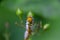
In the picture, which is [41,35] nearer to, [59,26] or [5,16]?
[59,26]

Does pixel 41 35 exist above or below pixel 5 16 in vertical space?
below

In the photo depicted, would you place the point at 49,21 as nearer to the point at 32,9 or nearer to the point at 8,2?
the point at 32,9

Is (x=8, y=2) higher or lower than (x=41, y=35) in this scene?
higher

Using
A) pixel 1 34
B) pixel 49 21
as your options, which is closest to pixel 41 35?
pixel 49 21

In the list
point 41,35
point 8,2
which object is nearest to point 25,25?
point 41,35

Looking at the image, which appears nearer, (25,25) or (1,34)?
(25,25)

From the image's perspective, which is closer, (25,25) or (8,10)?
(25,25)
